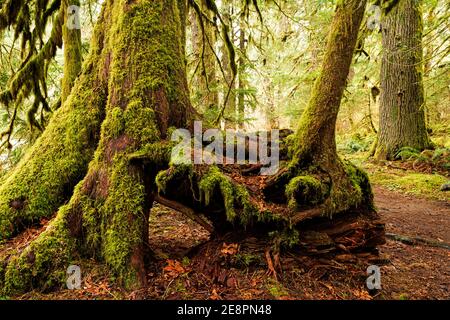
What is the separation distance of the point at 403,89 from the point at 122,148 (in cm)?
966

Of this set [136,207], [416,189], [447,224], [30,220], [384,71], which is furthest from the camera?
[384,71]

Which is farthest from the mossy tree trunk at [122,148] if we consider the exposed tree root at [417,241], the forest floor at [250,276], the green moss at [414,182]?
the green moss at [414,182]

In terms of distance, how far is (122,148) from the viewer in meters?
3.34

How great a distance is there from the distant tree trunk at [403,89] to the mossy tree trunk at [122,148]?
27.9ft

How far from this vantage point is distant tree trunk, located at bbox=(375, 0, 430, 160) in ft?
32.7

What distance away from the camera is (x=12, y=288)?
2959mm

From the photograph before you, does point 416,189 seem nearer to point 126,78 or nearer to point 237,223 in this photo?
point 237,223

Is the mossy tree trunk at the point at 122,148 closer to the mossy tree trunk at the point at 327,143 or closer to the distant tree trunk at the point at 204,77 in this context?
the mossy tree trunk at the point at 327,143

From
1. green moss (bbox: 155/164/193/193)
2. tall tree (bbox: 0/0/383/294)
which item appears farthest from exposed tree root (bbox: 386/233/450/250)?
green moss (bbox: 155/164/193/193)

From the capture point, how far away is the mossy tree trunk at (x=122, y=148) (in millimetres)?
3072

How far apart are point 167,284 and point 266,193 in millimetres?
1363

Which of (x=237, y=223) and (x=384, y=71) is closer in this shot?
(x=237, y=223)

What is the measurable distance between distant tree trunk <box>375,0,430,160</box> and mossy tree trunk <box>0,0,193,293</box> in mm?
8503
